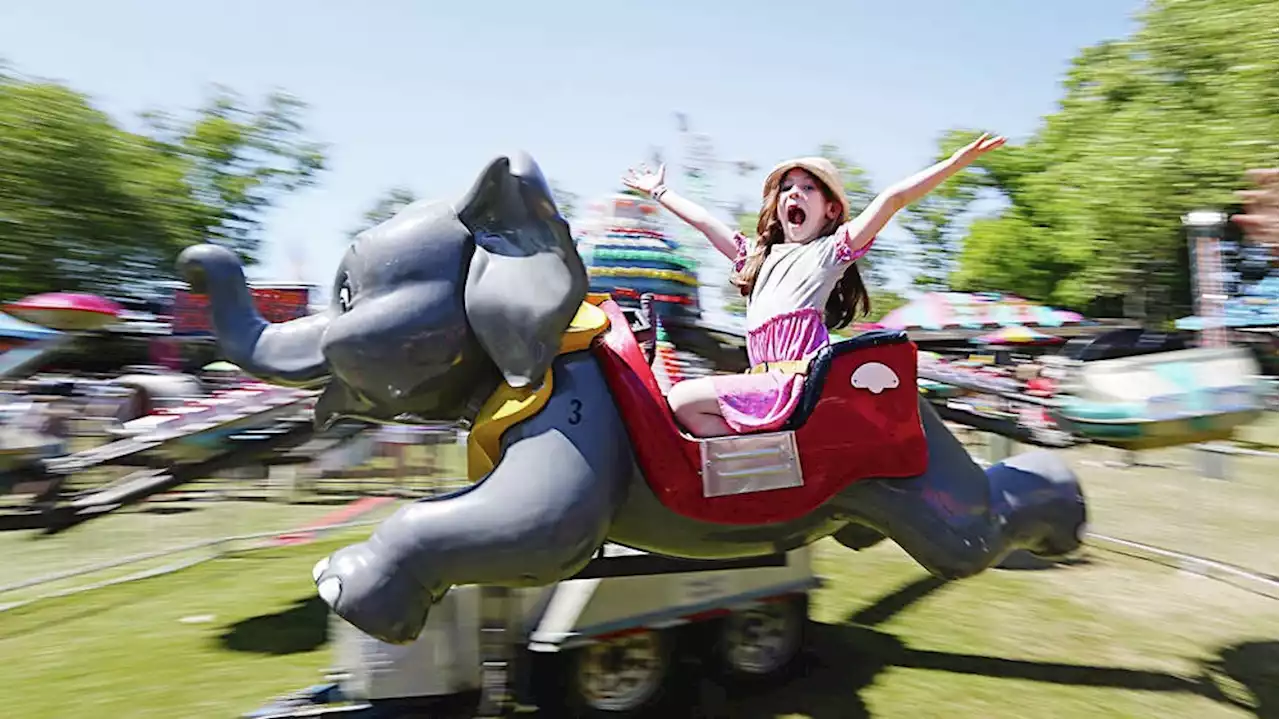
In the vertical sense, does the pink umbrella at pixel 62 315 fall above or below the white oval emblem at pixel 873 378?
above

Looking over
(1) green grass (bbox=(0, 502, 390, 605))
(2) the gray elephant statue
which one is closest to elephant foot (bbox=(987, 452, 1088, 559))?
(2) the gray elephant statue

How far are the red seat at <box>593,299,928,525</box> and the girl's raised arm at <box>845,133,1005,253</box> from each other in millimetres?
326

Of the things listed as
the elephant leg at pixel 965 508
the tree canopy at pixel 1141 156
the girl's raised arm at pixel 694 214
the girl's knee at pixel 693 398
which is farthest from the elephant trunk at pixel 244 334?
the tree canopy at pixel 1141 156

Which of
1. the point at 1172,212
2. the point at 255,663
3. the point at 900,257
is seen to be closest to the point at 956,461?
the point at 255,663

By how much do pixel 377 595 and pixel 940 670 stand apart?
2.11 meters

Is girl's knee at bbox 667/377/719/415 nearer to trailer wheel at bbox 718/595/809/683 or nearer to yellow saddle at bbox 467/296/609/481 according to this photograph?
yellow saddle at bbox 467/296/609/481

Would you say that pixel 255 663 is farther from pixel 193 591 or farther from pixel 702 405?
pixel 702 405

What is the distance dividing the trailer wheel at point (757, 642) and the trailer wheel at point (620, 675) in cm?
26

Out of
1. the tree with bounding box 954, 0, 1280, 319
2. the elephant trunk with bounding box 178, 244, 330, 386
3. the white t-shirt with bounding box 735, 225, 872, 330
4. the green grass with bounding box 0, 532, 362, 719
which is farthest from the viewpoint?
the tree with bounding box 954, 0, 1280, 319

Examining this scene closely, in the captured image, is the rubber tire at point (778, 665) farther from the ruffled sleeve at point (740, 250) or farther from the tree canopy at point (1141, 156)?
the tree canopy at point (1141, 156)

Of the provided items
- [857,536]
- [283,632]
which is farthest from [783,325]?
[283,632]

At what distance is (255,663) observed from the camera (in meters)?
3.29

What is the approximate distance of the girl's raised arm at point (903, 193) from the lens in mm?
2646

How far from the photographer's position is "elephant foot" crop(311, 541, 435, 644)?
2033 mm
